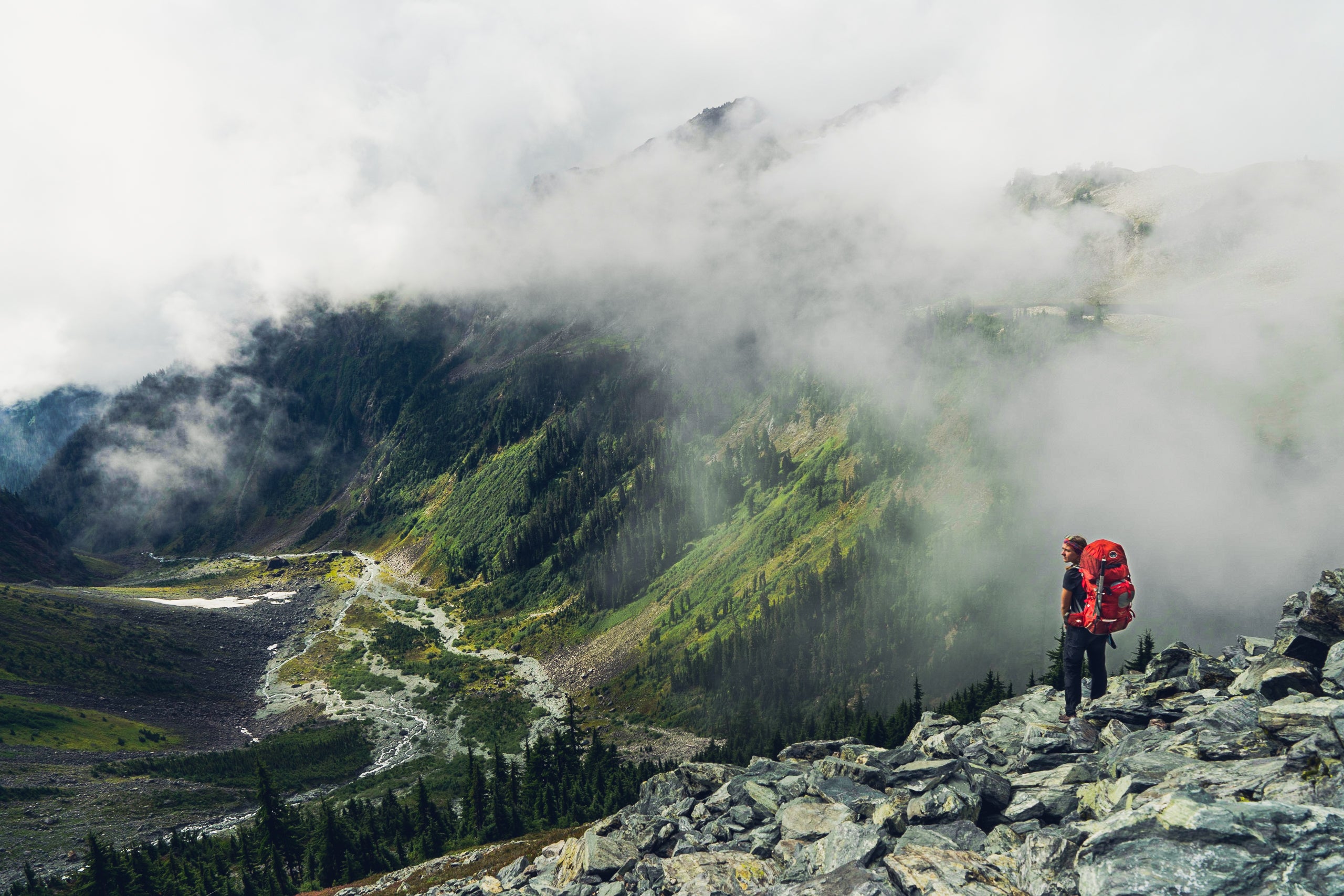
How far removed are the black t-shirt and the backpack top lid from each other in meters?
0.25

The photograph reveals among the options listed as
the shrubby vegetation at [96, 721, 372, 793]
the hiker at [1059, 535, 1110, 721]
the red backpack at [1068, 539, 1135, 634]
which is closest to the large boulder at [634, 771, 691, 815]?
the hiker at [1059, 535, 1110, 721]

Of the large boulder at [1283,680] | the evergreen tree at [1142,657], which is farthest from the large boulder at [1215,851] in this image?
the evergreen tree at [1142,657]

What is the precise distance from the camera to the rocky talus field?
13.8 metres

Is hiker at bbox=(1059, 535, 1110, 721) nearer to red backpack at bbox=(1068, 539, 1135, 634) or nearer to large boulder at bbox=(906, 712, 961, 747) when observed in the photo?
red backpack at bbox=(1068, 539, 1135, 634)

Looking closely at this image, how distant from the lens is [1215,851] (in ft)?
44.4

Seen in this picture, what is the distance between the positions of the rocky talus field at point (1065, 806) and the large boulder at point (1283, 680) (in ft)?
0.25

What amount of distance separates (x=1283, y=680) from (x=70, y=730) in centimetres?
19364

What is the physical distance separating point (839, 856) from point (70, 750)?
16845 centimetres

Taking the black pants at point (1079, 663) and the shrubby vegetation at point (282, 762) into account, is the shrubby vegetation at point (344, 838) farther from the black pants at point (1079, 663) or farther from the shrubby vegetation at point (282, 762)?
the black pants at point (1079, 663)

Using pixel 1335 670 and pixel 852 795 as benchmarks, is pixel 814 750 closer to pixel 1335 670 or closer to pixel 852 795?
pixel 852 795

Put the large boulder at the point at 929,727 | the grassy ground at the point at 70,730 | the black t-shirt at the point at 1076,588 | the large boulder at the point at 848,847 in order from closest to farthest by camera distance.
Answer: the large boulder at the point at 848,847 < the black t-shirt at the point at 1076,588 < the large boulder at the point at 929,727 < the grassy ground at the point at 70,730

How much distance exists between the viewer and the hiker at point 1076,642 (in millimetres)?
23844

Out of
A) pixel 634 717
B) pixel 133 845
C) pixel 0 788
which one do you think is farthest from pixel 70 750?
pixel 634 717

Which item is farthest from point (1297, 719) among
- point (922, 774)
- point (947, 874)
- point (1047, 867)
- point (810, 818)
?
point (810, 818)
